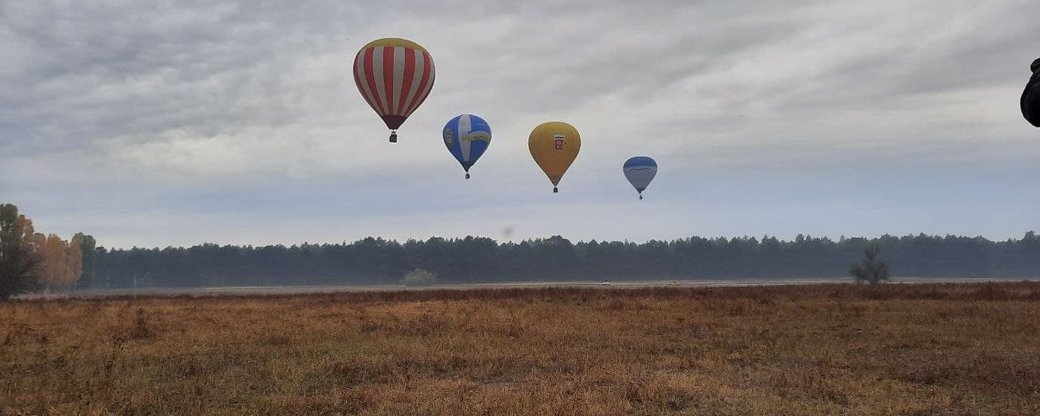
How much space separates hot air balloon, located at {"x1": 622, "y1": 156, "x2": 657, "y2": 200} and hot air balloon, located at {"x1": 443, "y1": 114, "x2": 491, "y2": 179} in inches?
710

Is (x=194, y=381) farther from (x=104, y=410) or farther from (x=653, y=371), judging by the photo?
(x=653, y=371)

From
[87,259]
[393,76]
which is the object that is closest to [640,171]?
[393,76]

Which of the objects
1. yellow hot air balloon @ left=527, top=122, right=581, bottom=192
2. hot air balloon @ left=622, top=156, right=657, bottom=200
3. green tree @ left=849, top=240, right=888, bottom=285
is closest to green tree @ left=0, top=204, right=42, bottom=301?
yellow hot air balloon @ left=527, top=122, right=581, bottom=192

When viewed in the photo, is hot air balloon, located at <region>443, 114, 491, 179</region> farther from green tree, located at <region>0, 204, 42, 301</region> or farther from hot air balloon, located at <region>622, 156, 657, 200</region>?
green tree, located at <region>0, 204, 42, 301</region>

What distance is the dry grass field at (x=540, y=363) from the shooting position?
1070cm

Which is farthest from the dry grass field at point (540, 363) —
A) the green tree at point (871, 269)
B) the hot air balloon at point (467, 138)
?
the green tree at point (871, 269)

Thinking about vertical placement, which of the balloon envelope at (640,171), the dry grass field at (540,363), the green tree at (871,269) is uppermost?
the balloon envelope at (640,171)

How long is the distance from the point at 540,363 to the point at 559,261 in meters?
171

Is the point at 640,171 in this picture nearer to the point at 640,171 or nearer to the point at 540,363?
the point at 640,171

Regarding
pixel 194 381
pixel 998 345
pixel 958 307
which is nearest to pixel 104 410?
pixel 194 381

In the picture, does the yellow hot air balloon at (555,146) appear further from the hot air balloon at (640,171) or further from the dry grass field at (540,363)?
the dry grass field at (540,363)

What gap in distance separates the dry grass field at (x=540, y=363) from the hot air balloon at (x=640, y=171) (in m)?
31.9

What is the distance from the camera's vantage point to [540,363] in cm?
1480

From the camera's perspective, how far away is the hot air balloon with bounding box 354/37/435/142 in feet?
114
